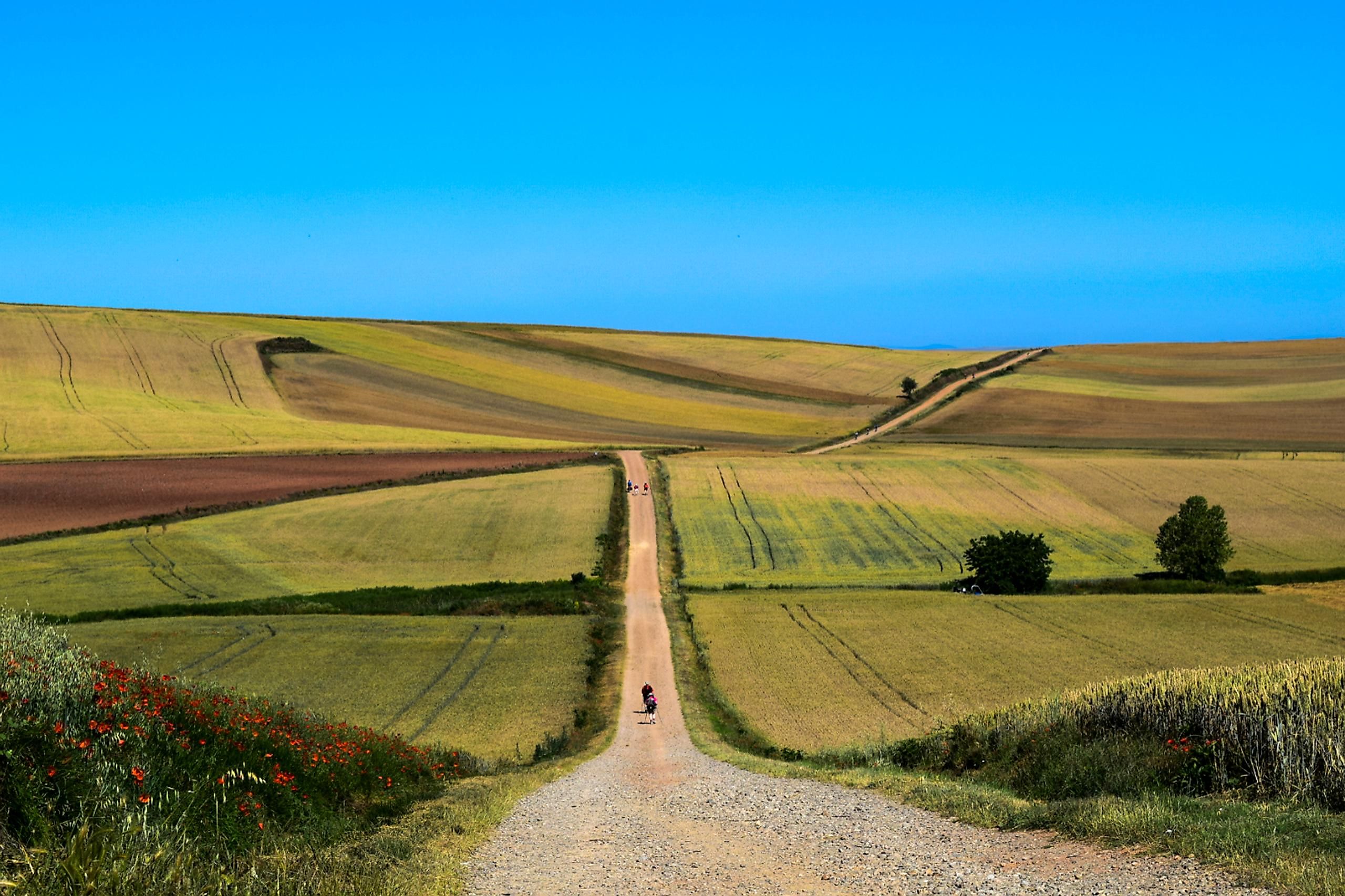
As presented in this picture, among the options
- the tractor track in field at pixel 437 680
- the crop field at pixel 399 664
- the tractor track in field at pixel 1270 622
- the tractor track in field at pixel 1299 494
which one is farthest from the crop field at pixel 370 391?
the tractor track in field at pixel 1270 622

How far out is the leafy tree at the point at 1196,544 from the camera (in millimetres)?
56625

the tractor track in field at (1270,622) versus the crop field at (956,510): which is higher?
the crop field at (956,510)

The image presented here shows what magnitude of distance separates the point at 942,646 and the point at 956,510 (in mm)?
32781

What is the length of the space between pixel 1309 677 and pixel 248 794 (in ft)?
49.0

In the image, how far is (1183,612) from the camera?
1893 inches

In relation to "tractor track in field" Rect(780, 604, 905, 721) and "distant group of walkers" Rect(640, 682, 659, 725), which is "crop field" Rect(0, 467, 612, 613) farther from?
"distant group of walkers" Rect(640, 682, 659, 725)

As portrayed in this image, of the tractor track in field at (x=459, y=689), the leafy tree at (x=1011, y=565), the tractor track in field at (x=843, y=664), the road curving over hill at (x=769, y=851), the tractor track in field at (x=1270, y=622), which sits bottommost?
the tractor track in field at (x=459, y=689)

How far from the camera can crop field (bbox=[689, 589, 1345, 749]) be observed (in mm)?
33375

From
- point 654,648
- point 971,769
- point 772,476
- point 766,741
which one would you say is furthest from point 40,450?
point 971,769

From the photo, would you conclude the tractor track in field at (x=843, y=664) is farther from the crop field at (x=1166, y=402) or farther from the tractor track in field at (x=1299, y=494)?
the crop field at (x=1166, y=402)

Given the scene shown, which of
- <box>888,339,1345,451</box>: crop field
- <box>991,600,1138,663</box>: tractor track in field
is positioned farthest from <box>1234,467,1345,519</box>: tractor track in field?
<box>991,600,1138,663</box>: tractor track in field

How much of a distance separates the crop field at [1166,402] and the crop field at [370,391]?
12959 millimetres

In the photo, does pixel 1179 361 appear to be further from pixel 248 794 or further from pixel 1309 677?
pixel 248 794

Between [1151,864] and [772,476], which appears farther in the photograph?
[772,476]
